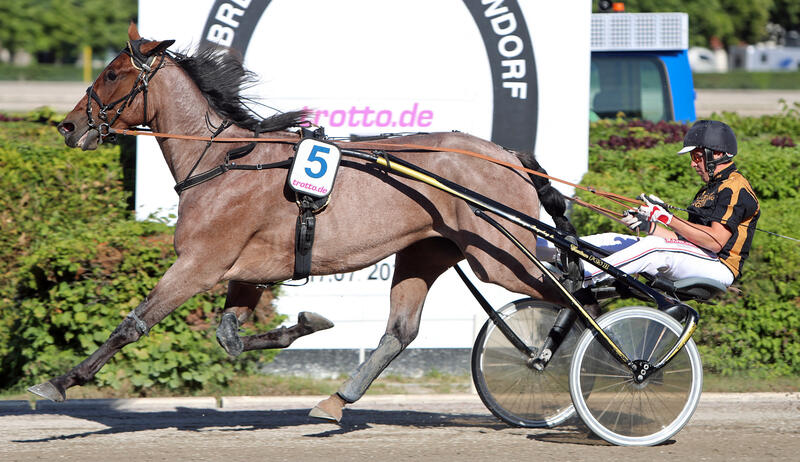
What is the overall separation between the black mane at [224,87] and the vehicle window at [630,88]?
5321mm

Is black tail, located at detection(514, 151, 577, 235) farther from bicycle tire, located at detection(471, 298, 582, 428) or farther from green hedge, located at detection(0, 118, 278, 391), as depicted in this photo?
green hedge, located at detection(0, 118, 278, 391)

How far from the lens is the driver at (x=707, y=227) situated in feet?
16.8

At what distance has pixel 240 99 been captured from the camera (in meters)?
5.66

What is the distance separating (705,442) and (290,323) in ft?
10.2

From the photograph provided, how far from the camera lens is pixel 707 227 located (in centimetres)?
516

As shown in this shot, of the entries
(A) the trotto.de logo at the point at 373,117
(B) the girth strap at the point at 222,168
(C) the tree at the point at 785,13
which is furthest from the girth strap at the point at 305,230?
(C) the tree at the point at 785,13

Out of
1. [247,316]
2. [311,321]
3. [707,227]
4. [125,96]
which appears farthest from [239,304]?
[707,227]

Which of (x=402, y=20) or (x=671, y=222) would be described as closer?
(x=671, y=222)

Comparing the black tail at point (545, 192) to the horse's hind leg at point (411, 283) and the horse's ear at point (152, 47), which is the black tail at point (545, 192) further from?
the horse's ear at point (152, 47)

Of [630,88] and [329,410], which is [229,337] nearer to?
[329,410]

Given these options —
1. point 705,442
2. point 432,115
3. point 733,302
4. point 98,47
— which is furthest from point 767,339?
point 98,47

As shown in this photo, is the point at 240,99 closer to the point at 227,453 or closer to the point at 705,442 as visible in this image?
the point at 227,453

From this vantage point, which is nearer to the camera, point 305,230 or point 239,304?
point 305,230

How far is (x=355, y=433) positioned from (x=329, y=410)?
16.6 inches
